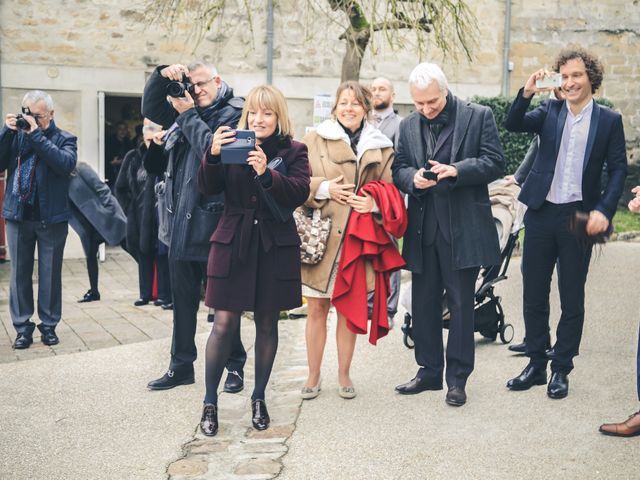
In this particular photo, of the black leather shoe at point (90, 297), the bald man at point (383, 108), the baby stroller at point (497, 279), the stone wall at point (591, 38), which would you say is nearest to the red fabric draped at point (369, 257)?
the baby stroller at point (497, 279)

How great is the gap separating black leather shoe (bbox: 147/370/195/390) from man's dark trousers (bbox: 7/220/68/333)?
2.04 meters

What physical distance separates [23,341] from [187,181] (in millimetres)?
2652

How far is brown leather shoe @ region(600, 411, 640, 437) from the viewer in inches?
197

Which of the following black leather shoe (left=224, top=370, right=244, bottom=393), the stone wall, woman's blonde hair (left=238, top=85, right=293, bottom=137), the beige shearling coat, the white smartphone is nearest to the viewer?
woman's blonde hair (left=238, top=85, right=293, bottom=137)

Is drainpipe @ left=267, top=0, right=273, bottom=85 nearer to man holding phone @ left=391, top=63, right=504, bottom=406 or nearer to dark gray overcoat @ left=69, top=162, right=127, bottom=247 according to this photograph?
dark gray overcoat @ left=69, top=162, right=127, bottom=247

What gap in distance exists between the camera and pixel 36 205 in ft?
25.0

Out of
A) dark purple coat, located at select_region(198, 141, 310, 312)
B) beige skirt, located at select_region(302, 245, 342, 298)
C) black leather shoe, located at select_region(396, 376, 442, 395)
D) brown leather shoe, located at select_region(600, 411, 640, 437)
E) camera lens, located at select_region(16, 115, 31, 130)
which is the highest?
camera lens, located at select_region(16, 115, 31, 130)

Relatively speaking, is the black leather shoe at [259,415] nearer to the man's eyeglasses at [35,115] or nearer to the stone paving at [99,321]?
the stone paving at [99,321]

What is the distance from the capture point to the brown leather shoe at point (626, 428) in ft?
16.4

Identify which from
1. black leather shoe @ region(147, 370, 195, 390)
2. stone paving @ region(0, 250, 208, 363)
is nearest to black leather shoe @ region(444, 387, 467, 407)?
black leather shoe @ region(147, 370, 195, 390)

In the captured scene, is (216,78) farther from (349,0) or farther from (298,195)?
(349,0)

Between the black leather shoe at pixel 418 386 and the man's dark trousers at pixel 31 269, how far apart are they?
3.33 metres

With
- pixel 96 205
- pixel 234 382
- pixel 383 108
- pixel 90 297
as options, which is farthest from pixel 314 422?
pixel 90 297

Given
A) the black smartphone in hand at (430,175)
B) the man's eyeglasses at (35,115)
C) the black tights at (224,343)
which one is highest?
the man's eyeglasses at (35,115)
